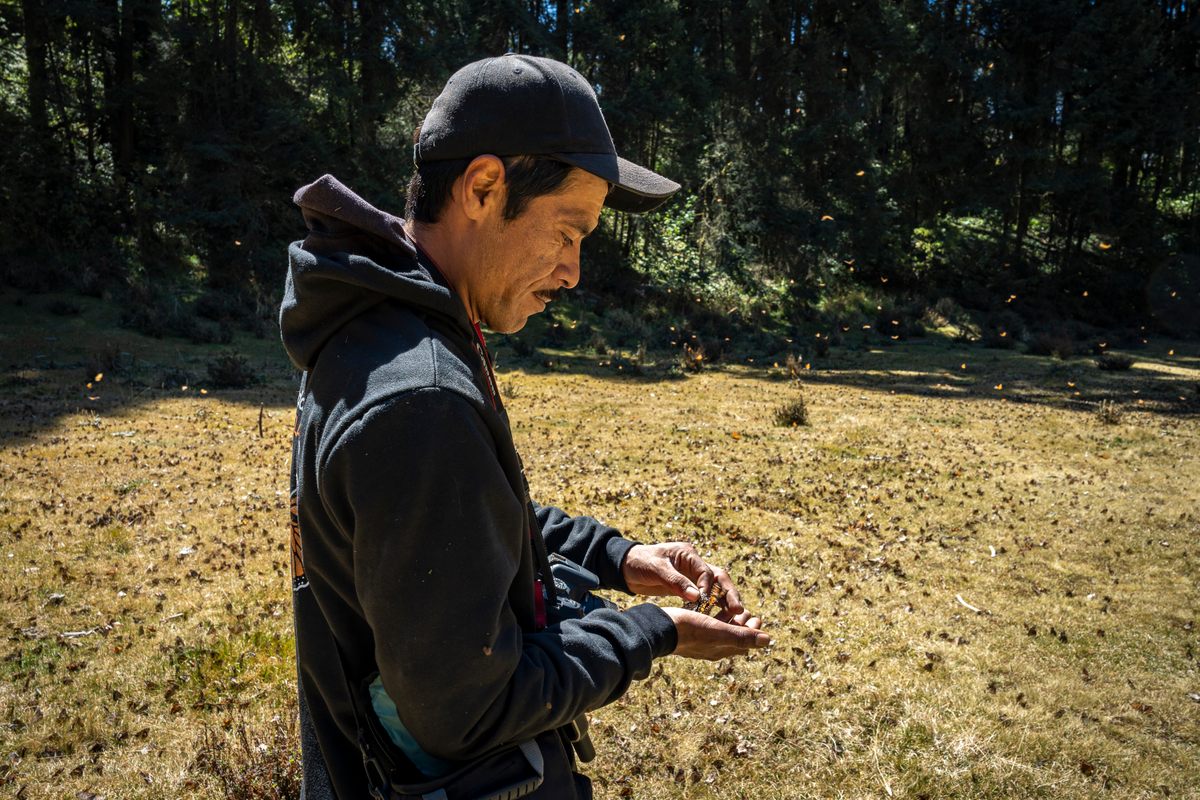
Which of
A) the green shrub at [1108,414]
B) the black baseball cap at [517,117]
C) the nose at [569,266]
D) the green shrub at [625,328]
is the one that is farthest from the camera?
the green shrub at [625,328]

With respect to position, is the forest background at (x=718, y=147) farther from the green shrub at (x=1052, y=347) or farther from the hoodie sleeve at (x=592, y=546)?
the hoodie sleeve at (x=592, y=546)

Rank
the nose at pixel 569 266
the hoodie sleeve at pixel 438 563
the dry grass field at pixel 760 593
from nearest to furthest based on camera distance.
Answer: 1. the hoodie sleeve at pixel 438 563
2. the nose at pixel 569 266
3. the dry grass field at pixel 760 593

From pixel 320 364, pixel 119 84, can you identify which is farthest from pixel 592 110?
pixel 119 84

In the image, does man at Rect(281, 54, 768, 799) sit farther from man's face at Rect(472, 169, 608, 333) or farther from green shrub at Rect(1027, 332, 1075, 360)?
green shrub at Rect(1027, 332, 1075, 360)

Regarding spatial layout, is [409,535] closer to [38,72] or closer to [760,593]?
[760,593]

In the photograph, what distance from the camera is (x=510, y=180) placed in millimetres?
1299

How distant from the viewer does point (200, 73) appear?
756 inches

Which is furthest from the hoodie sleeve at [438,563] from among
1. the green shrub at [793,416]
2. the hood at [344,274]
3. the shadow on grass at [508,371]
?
the green shrub at [793,416]

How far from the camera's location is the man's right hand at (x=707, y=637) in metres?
1.40

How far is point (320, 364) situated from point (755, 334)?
64.4 ft

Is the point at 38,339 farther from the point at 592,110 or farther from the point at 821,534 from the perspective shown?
the point at 592,110

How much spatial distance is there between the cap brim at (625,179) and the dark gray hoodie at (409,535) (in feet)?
1.02

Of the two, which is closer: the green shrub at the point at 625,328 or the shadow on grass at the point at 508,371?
the shadow on grass at the point at 508,371

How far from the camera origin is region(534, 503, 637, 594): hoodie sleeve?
188cm
